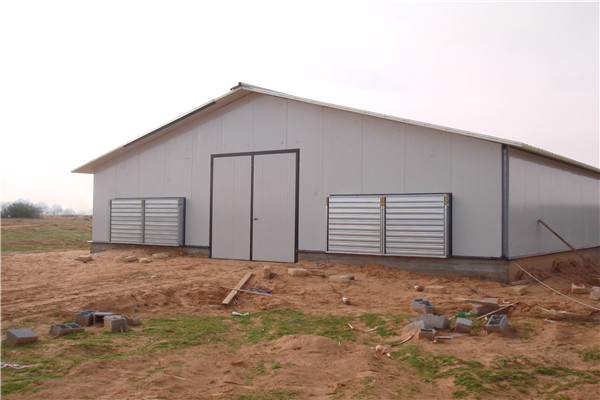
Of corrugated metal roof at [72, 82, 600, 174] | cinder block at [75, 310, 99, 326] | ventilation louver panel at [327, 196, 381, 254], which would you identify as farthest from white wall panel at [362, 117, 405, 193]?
cinder block at [75, 310, 99, 326]

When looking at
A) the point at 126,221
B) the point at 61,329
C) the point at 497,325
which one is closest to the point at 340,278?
the point at 497,325

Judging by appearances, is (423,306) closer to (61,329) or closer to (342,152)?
(61,329)

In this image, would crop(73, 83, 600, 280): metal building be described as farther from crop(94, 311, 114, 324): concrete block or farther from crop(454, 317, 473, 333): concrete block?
crop(94, 311, 114, 324): concrete block

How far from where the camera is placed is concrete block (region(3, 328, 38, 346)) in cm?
594

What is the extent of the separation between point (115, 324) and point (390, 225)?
7.17 meters

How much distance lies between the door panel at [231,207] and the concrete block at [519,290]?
7429mm

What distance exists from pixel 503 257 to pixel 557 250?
4.75 meters

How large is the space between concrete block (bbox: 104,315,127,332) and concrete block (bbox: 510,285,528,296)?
748cm

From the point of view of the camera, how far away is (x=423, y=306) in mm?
8156

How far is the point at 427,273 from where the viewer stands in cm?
1165

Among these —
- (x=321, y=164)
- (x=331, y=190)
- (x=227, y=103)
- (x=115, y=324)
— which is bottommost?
(x=115, y=324)

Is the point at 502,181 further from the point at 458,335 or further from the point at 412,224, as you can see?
the point at 458,335

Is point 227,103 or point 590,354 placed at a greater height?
point 227,103

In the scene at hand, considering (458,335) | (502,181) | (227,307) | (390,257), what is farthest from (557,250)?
(227,307)
